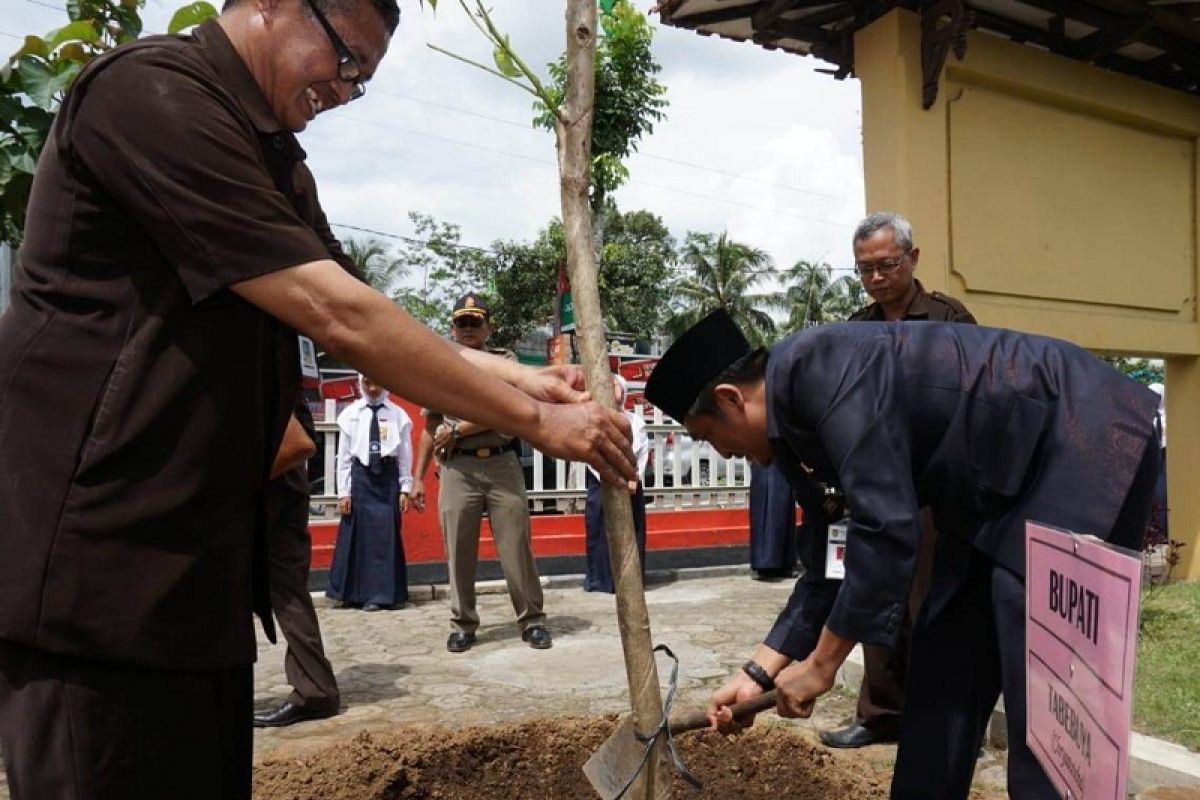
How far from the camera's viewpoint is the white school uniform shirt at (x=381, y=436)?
7.14m

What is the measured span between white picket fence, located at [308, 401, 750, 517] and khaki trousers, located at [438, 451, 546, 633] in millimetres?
2624

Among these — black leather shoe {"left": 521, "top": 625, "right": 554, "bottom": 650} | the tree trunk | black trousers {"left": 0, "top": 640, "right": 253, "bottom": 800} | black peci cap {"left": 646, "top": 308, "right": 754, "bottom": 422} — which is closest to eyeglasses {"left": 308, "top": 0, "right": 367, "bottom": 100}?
the tree trunk

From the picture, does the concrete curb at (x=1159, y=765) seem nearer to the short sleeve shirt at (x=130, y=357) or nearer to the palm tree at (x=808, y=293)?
the short sleeve shirt at (x=130, y=357)

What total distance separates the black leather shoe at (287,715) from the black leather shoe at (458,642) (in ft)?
4.56

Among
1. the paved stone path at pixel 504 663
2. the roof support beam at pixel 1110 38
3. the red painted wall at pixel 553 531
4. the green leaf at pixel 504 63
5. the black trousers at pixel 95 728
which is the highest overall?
the roof support beam at pixel 1110 38

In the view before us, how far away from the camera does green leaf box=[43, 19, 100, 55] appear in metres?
3.50

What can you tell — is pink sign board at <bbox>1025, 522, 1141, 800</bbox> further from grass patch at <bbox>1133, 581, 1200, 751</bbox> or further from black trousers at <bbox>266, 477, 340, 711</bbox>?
black trousers at <bbox>266, 477, 340, 711</bbox>

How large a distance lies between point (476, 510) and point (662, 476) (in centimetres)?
397

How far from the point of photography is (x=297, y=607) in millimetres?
4211

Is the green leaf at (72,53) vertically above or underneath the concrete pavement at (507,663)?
above

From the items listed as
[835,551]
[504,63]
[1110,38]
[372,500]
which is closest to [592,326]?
[504,63]

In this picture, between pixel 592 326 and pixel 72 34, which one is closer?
pixel 592 326

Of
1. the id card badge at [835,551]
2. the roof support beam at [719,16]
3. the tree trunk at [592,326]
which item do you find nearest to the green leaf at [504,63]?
the tree trunk at [592,326]

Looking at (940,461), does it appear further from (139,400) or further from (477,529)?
(477,529)
